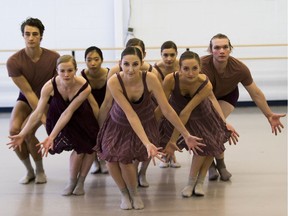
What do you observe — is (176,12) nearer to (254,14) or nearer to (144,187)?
(254,14)

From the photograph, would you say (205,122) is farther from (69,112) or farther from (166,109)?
(69,112)

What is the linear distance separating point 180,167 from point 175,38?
312cm

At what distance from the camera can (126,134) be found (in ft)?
9.46

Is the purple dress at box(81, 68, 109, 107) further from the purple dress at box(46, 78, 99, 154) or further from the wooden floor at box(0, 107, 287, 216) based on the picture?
the wooden floor at box(0, 107, 287, 216)

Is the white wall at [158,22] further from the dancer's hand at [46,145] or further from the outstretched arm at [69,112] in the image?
the dancer's hand at [46,145]

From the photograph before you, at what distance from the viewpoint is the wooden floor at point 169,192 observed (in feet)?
9.44

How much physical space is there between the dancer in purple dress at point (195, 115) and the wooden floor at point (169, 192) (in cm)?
20

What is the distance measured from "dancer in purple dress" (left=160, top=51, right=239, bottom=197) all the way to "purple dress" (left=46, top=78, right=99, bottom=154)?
0.48 metres

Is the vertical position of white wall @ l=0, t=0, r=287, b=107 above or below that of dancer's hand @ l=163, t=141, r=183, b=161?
above

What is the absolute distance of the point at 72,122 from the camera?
3135 millimetres

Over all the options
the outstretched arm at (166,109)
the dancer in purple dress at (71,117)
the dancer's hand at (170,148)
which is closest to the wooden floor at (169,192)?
the dancer in purple dress at (71,117)

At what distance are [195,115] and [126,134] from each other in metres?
0.49

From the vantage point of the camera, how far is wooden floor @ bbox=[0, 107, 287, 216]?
2.88 meters

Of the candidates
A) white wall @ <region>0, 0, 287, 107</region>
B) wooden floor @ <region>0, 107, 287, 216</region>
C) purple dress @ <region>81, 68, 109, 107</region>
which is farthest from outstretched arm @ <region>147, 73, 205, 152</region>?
white wall @ <region>0, 0, 287, 107</region>
